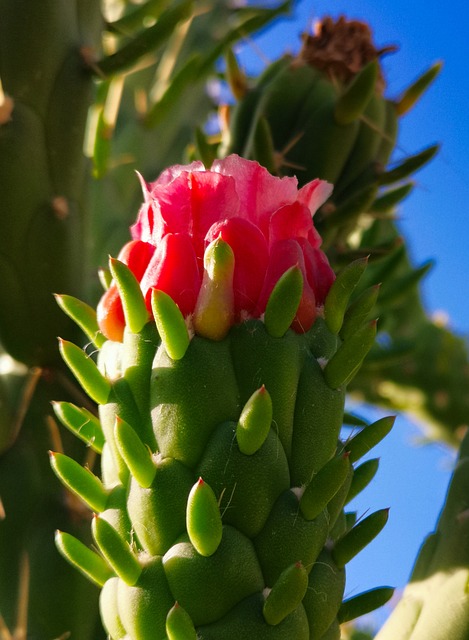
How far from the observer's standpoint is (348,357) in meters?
0.63

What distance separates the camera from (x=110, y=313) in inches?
26.3

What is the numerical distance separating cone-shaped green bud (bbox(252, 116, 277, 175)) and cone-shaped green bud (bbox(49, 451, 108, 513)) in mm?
485

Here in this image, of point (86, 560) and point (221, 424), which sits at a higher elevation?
point (221, 424)

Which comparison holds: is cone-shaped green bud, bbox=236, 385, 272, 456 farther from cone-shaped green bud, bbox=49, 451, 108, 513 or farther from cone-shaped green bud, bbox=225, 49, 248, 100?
cone-shaped green bud, bbox=225, 49, 248, 100

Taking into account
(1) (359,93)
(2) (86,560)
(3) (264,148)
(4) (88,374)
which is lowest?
(2) (86,560)

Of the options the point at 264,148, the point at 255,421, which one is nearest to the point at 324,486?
the point at 255,421

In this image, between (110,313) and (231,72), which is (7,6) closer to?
(231,72)

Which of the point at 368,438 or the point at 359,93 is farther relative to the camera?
the point at 359,93

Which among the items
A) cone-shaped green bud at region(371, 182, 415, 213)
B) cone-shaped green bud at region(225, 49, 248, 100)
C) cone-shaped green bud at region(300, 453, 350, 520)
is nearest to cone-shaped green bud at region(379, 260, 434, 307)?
cone-shaped green bud at region(371, 182, 415, 213)

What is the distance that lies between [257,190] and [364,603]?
32 centimetres

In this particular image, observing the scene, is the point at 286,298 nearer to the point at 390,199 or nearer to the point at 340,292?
the point at 340,292

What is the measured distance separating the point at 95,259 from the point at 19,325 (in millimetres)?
304

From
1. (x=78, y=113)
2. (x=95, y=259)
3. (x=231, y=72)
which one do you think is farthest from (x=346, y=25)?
(x=95, y=259)

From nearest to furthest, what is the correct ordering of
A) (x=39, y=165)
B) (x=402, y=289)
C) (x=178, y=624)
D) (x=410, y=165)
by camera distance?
(x=178, y=624) → (x=39, y=165) → (x=410, y=165) → (x=402, y=289)
